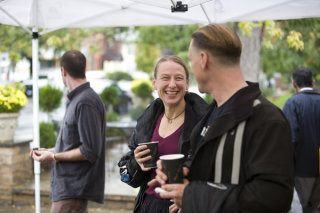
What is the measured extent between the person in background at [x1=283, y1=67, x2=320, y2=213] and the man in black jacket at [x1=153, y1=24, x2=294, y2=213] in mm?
2915

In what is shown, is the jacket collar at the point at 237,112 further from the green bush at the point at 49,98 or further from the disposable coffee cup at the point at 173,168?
the green bush at the point at 49,98

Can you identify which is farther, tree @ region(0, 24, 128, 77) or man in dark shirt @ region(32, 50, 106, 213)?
tree @ region(0, 24, 128, 77)

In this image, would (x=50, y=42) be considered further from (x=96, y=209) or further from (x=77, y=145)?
(x=77, y=145)

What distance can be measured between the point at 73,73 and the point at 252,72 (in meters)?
5.49

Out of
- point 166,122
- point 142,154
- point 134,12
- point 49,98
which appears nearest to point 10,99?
point 49,98

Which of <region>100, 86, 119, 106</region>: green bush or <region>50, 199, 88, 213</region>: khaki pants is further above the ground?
<region>100, 86, 119, 106</region>: green bush

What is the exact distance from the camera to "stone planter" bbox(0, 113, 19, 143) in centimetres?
640

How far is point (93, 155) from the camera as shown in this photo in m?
3.26

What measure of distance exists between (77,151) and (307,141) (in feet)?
9.00

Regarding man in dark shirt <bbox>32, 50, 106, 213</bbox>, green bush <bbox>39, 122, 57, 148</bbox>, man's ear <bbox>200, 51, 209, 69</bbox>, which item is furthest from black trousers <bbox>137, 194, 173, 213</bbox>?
green bush <bbox>39, 122, 57, 148</bbox>

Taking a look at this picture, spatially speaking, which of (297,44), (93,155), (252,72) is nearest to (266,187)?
(93,155)

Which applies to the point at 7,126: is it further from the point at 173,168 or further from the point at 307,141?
the point at 173,168

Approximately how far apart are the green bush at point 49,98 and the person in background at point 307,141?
627 cm

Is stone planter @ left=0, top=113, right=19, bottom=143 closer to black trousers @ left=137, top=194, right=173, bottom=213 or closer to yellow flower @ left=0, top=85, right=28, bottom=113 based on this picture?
yellow flower @ left=0, top=85, right=28, bottom=113
